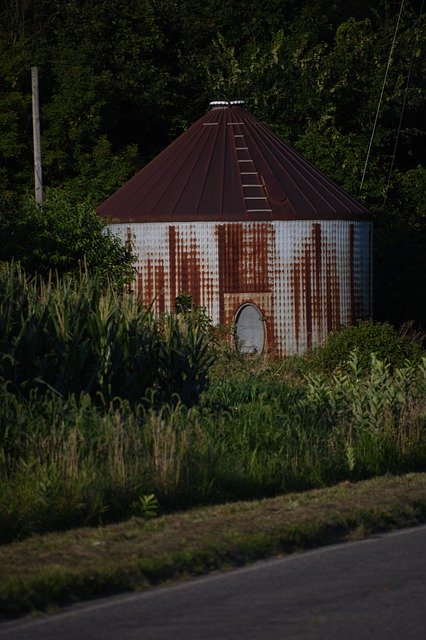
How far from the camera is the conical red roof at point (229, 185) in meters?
29.3

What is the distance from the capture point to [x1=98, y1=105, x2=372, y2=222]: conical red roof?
29.3m

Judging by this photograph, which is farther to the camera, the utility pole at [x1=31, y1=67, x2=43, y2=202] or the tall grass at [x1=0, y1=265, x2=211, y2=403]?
the utility pole at [x1=31, y1=67, x2=43, y2=202]

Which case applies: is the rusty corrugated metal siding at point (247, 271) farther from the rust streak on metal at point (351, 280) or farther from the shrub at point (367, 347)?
the shrub at point (367, 347)

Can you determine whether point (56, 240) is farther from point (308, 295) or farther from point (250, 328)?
point (308, 295)

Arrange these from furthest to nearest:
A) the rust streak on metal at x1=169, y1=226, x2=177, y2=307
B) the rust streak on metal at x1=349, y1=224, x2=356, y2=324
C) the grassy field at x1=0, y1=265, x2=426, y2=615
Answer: the rust streak on metal at x1=349, y1=224, x2=356, y2=324 → the rust streak on metal at x1=169, y1=226, x2=177, y2=307 → the grassy field at x1=0, y1=265, x2=426, y2=615

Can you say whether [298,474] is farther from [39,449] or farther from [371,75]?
[371,75]

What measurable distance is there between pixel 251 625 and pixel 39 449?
14.4 feet

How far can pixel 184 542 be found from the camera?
882 cm

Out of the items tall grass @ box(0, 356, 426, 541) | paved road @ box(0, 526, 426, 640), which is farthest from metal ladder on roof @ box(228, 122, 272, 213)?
paved road @ box(0, 526, 426, 640)

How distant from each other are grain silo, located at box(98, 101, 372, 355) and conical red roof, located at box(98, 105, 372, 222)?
28 mm

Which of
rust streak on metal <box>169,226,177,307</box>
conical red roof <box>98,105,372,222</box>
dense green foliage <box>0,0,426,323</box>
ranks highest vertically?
dense green foliage <box>0,0,426,323</box>

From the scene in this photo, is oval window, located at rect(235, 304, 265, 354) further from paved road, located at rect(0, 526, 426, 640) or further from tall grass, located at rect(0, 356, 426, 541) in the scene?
paved road, located at rect(0, 526, 426, 640)

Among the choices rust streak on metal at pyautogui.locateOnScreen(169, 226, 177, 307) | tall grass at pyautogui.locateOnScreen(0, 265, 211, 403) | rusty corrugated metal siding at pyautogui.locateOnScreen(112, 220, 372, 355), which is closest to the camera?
tall grass at pyautogui.locateOnScreen(0, 265, 211, 403)

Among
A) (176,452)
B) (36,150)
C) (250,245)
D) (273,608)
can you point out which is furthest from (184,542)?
(36,150)
